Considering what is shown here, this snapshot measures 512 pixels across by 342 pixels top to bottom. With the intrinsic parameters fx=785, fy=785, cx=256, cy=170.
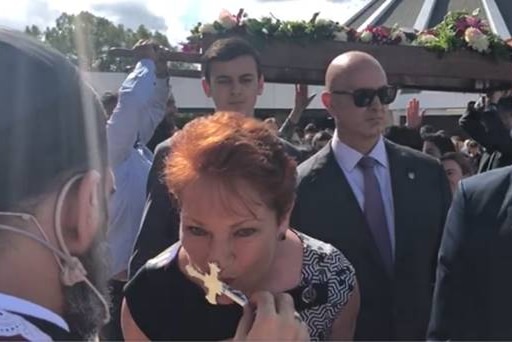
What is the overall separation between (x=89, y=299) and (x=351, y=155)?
252cm

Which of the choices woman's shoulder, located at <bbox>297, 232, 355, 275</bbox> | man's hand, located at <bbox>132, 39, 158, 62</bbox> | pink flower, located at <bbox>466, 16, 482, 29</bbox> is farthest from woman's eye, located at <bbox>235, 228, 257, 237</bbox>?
pink flower, located at <bbox>466, 16, 482, 29</bbox>

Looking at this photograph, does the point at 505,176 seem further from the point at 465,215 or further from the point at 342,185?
the point at 342,185

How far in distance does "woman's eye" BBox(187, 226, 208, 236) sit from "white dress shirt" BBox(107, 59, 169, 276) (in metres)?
2.08

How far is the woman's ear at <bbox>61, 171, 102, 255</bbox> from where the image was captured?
133cm

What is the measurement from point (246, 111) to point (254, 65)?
0.93 feet

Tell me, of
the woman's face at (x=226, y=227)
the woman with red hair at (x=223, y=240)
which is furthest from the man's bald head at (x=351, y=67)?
the woman's face at (x=226, y=227)

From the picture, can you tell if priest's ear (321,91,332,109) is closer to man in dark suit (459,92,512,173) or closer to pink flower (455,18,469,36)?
man in dark suit (459,92,512,173)

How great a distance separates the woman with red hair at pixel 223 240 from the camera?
2.16m

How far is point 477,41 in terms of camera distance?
21.9ft

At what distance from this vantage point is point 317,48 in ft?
20.8

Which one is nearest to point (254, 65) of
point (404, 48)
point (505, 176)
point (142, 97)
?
point (142, 97)

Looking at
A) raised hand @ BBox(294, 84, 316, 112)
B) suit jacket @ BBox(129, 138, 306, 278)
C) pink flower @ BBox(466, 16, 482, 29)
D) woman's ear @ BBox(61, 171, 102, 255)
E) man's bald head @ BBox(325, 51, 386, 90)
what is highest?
pink flower @ BBox(466, 16, 482, 29)

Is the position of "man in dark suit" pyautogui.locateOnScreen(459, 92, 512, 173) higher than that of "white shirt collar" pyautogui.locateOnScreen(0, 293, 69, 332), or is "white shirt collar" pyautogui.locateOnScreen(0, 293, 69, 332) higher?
"white shirt collar" pyautogui.locateOnScreen(0, 293, 69, 332)

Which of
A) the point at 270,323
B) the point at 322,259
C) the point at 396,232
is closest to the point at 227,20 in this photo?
the point at 396,232
